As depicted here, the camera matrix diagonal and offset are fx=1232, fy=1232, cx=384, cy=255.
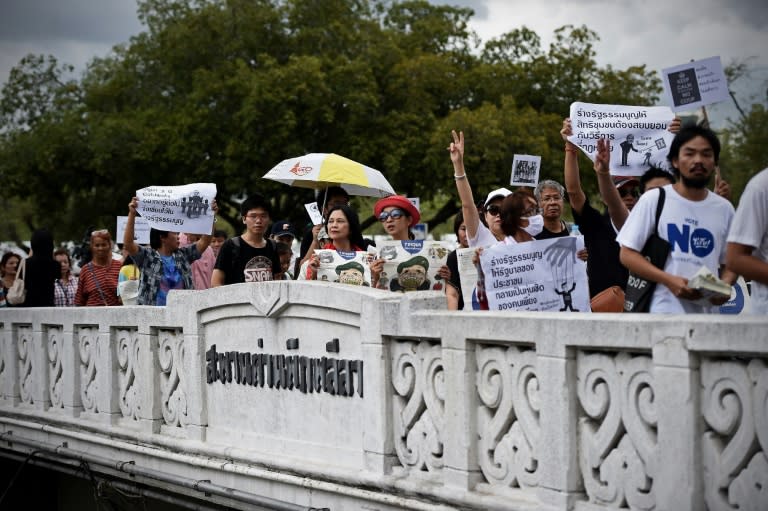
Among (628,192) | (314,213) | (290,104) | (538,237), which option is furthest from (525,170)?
(290,104)

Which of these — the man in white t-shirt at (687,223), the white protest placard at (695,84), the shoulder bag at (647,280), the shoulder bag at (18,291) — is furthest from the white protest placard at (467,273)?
the shoulder bag at (18,291)

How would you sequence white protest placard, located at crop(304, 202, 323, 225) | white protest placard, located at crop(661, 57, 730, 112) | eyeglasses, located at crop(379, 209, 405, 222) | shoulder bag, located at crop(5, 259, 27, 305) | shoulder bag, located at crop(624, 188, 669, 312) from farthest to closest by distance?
shoulder bag, located at crop(5, 259, 27, 305)
white protest placard, located at crop(304, 202, 323, 225)
eyeglasses, located at crop(379, 209, 405, 222)
white protest placard, located at crop(661, 57, 730, 112)
shoulder bag, located at crop(624, 188, 669, 312)

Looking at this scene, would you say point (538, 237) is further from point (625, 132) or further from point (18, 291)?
point (18, 291)

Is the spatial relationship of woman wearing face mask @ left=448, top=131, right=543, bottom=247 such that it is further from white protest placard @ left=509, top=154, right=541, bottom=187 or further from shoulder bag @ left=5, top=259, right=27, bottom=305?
shoulder bag @ left=5, top=259, right=27, bottom=305

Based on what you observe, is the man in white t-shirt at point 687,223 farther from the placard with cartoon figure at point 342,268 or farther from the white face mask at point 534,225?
the placard with cartoon figure at point 342,268

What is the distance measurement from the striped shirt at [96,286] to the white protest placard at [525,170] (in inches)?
169

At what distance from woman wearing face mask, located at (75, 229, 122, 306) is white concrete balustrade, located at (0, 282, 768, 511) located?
616 millimetres

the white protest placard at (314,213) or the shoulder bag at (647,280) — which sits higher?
the white protest placard at (314,213)

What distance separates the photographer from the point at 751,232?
5.86 m

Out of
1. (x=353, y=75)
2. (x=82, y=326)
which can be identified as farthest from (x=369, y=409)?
(x=353, y=75)

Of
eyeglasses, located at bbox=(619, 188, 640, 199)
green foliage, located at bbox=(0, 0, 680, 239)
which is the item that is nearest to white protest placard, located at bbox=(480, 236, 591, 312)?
eyeglasses, located at bbox=(619, 188, 640, 199)

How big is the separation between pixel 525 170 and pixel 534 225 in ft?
11.5

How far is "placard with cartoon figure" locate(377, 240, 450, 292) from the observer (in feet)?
30.5

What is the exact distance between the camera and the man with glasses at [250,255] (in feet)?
32.9
